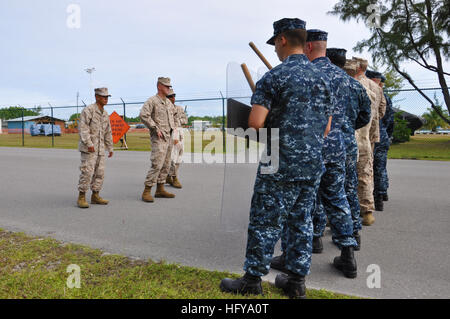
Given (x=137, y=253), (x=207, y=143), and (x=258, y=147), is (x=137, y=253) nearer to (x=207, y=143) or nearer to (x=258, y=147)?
(x=258, y=147)

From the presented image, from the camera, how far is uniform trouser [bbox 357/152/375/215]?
16.1 feet

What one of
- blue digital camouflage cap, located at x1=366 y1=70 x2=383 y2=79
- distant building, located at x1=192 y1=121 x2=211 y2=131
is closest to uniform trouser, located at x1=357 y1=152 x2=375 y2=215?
blue digital camouflage cap, located at x1=366 y1=70 x2=383 y2=79

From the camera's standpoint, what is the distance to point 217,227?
484 centimetres

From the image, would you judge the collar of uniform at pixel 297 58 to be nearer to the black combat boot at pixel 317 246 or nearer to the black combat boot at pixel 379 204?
the black combat boot at pixel 317 246

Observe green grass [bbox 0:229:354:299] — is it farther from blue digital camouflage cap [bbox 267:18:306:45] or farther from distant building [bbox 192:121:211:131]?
distant building [bbox 192:121:211:131]

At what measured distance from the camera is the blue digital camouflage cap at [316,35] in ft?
11.3

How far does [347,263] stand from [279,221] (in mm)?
989

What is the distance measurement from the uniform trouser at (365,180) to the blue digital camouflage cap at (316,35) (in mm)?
1959

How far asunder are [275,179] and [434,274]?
179 centimetres

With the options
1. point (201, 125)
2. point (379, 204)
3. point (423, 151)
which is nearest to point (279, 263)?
point (379, 204)

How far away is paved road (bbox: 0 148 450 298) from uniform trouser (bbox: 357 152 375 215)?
0.29 m

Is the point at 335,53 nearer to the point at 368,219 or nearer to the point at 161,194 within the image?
the point at 368,219
